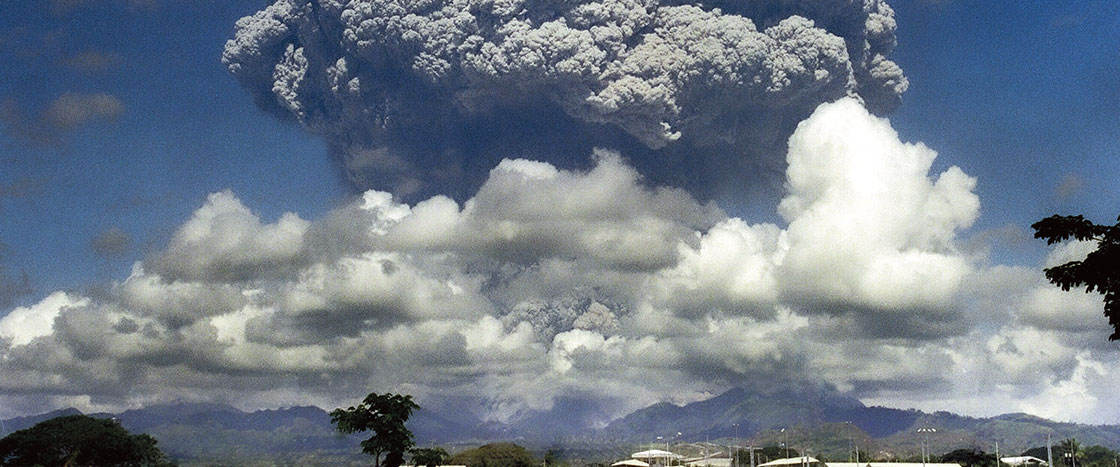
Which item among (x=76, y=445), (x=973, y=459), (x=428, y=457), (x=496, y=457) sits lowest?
(x=428, y=457)

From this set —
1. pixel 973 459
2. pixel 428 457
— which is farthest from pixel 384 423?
pixel 973 459

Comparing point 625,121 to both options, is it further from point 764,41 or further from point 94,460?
point 94,460

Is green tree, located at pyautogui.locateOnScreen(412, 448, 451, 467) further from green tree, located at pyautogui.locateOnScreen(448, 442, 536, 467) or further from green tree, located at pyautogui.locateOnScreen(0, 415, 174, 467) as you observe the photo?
green tree, located at pyautogui.locateOnScreen(448, 442, 536, 467)

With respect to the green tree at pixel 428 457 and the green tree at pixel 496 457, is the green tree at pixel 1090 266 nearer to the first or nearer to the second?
the green tree at pixel 428 457

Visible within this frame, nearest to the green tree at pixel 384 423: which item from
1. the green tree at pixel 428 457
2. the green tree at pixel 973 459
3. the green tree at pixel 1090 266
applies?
the green tree at pixel 428 457

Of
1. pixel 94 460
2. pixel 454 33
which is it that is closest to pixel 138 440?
pixel 94 460

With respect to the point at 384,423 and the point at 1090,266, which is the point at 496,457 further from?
the point at 1090,266
